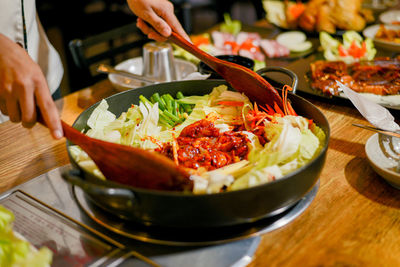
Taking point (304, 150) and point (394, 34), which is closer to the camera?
point (304, 150)

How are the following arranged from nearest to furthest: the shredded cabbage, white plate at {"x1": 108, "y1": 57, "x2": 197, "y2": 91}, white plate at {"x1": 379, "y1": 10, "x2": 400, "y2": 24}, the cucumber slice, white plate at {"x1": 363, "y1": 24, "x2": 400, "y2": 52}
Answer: the shredded cabbage
white plate at {"x1": 108, "y1": 57, "x2": 197, "y2": 91}
white plate at {"x1": 363, "y1": 24, "x2": 400, "y2": 52}
the cucumber slice
white plate at {"x1": 379, "y1": 10, "x2": 400, "y2": 24}

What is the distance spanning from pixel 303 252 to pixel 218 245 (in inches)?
8.3

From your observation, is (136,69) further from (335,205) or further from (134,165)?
(335,205)

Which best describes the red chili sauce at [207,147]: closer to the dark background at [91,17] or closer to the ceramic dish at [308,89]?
the ceramic dish at [308,89]

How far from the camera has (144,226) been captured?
1.06 m

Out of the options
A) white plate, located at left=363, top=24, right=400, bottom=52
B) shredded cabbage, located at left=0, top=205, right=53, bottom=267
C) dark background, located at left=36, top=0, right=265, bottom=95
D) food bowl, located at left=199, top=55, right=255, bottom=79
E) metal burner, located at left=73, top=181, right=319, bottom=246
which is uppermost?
shredded cabbage, located at left=0, top=205, right=53, bottom=267

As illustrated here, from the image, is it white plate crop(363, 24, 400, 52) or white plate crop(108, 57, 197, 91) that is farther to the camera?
white plate crop(363, 24, 400, 52)

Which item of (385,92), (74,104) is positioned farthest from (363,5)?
(74,104)

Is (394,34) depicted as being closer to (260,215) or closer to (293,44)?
(293,44)

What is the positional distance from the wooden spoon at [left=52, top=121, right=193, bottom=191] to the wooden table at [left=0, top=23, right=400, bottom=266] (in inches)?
11.0

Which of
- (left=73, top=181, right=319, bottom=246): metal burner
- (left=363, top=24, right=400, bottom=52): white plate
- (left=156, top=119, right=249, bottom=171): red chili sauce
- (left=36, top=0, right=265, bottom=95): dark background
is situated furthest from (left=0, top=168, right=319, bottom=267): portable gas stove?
(left=363, top=24, right=400, bottom=52): white plate

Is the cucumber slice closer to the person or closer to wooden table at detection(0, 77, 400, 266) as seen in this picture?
wooden table at detection(0, 77, 400, 266)

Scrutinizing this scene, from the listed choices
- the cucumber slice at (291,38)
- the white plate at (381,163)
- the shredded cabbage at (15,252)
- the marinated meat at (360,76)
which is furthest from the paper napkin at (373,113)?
the cucumber slice at (291,38)

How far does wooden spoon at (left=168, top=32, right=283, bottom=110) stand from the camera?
1.38m
